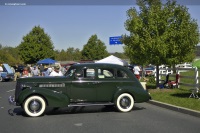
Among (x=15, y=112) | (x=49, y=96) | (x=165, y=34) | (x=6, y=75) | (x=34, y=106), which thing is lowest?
(x=15, y=112)

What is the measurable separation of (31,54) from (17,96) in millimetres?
60242

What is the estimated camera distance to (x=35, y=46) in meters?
69.6

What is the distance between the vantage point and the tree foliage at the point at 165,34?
55.8 feet

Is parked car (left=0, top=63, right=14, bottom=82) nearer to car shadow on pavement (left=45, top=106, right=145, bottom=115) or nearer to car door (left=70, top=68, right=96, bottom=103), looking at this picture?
car shadow on pavement (left=45, top=106, right=145, bottom=115)

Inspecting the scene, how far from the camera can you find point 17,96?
34.0 feet

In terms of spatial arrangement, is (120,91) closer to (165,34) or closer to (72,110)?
(72,110)

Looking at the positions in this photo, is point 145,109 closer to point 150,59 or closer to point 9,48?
point 150,59

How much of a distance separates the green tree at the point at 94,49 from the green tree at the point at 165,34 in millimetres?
61707

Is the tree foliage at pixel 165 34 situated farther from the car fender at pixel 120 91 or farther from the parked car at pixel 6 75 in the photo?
the parked car at pixel 6 75

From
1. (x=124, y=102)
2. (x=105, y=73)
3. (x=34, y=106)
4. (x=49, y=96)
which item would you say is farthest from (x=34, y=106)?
(x=124, y=102)

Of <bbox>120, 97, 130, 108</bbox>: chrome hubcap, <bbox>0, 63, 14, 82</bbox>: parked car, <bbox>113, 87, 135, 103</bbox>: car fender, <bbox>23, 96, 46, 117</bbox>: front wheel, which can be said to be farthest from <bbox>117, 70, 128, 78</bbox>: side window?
<bbox>0, 63, 14, 82</bbox>: parked car

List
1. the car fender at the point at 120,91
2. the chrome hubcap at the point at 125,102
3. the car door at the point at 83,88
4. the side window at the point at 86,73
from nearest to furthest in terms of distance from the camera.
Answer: the car door at the point at 83,88, the side window at the point at 86,73, the car fender at the point at 120,91, the chrome hubcap at the point at 125,102

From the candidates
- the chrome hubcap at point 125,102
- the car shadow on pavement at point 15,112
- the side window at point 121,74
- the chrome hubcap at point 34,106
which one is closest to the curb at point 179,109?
the chrome hubcap at point 125,102

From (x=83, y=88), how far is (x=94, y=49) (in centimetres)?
6937
